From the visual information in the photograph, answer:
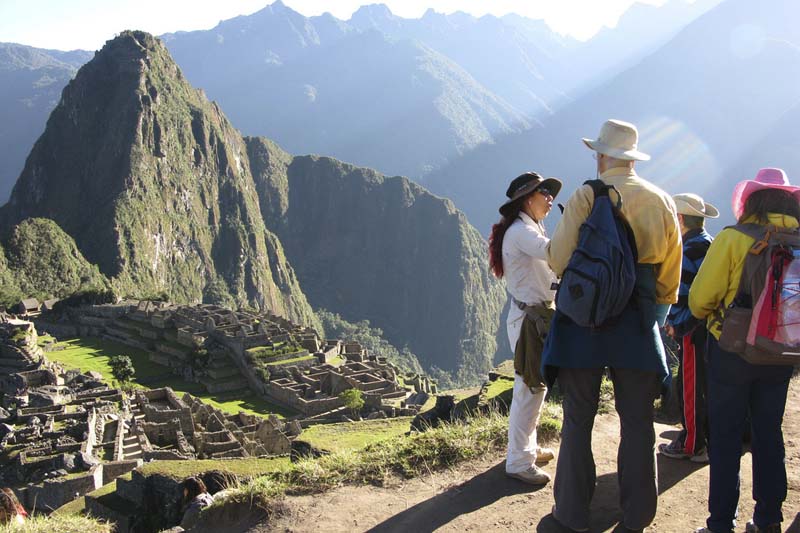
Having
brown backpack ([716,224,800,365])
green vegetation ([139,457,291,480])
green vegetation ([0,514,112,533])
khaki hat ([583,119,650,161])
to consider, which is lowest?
green vegetation ([0,514,112,533])

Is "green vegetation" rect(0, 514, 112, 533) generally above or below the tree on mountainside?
above

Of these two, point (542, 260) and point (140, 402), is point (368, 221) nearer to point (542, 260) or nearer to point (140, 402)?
point (140, 402)

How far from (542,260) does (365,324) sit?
124m

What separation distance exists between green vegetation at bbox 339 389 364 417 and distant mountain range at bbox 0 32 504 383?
59.7 meters

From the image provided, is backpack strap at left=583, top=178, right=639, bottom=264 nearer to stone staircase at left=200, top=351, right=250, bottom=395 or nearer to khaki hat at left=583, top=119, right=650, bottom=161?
khaki hat at left=583, top=119, right=650, bottom=161

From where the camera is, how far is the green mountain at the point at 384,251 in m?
162

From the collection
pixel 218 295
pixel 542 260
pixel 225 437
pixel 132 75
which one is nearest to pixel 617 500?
pixel 542 260

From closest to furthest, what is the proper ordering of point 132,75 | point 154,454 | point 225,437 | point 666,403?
point 666,403 → point 154,454 → point 225,437 → point 132,75

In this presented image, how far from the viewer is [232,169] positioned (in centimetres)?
14500

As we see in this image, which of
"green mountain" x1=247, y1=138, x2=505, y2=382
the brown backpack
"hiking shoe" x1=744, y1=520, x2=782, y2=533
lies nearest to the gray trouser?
the brown backpack

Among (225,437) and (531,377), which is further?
(225,437)

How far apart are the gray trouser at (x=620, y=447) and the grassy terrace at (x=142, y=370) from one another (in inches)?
1030

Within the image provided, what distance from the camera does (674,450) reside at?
520cm

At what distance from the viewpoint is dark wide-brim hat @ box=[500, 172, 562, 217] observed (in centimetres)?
464
